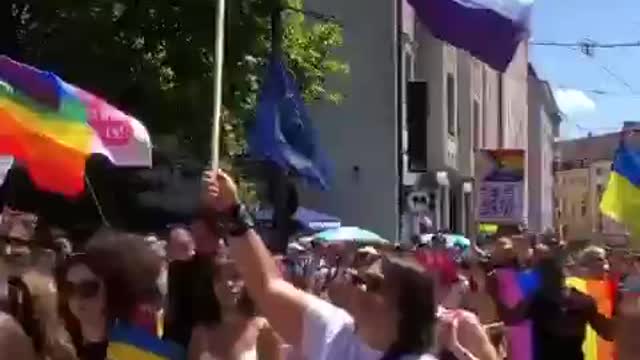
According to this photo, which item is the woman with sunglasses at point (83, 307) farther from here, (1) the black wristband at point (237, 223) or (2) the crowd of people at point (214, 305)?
(1) the black wristband at point (237, 223)

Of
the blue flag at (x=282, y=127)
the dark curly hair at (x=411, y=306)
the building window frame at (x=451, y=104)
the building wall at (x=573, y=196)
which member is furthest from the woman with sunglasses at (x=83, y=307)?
the building wall at (x=573, y=196)

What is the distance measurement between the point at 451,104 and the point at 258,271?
3670 cm

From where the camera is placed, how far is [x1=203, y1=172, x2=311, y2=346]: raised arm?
4.53m

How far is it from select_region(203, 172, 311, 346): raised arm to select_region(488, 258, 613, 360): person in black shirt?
164 inches

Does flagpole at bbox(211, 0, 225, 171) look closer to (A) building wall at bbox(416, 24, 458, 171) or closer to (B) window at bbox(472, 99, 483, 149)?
(A) building wall at bbox(416, 24, 458, 171)

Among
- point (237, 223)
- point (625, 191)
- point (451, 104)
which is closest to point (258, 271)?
point (237, 223)

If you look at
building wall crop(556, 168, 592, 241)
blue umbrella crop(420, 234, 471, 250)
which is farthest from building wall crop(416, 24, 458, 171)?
building wall crop(556, 168, 592, 241)

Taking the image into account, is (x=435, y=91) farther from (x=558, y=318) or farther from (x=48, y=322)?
(x=48, y=322)

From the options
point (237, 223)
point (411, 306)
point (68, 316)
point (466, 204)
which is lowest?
point (466, 204)

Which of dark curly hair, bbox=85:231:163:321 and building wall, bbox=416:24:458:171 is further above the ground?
building wall, bbox=416:24:458:171

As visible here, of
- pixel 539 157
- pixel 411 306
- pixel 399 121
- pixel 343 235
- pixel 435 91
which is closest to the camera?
pixel 411 306

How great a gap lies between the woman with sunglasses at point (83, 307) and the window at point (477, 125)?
134 feet

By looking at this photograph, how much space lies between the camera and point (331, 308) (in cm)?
474

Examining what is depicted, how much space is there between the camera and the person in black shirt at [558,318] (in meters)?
8.52
